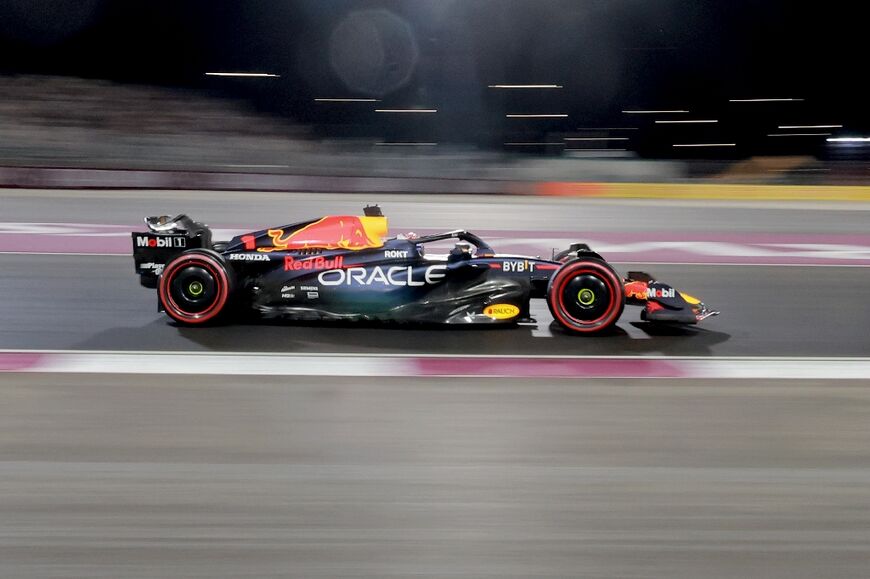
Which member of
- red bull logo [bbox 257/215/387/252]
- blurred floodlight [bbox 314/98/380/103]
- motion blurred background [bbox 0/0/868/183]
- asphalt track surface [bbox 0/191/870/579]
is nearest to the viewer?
asphalt track surface [bbox 0/191/870/579]

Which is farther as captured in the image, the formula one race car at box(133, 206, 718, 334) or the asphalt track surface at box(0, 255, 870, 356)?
the formula one race car at box(133, 206, 718, 334)

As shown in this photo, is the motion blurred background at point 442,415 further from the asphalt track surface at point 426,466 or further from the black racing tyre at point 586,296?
the black racing tyre at point 586,296

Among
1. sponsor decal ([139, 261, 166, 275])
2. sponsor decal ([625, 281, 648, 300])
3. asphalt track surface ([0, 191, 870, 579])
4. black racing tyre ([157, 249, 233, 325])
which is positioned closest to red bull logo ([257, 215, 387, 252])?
black racing tyre ([157, 249, 233, 325])

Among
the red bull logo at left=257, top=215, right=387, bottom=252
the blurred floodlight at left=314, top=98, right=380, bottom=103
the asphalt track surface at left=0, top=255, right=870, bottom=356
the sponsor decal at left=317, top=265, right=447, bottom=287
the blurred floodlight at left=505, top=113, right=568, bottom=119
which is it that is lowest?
the asphalt track surface at left=0, top=255, right=870, bottom=356

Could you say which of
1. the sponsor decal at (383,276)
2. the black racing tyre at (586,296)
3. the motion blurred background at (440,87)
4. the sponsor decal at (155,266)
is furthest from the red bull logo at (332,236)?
the motion blurred background at (440,87)

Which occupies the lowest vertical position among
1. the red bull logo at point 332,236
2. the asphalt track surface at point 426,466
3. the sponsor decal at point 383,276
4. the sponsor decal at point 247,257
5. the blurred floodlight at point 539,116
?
the asphalt track surface at point 426,466

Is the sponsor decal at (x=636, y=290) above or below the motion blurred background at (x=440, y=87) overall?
below

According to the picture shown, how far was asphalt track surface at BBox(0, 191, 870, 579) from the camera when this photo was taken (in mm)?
3223

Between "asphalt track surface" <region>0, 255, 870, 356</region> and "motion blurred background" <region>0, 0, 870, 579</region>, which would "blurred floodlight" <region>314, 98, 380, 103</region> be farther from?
"asphalt track surface" <region>0, 255, 870, 356</region>

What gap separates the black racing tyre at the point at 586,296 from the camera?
21.8 ft

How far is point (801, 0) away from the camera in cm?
4128

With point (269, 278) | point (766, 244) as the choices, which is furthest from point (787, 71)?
point (269, 278)

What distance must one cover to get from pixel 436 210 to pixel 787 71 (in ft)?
100

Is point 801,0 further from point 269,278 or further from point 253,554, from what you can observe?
point 253,554
